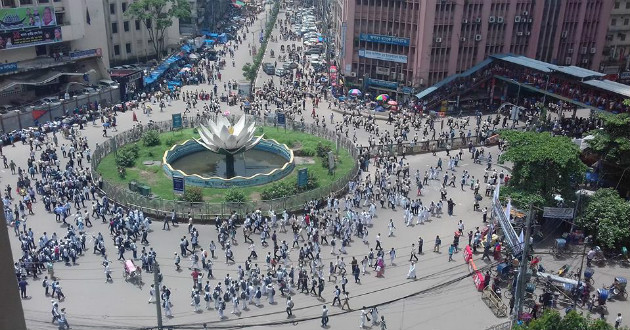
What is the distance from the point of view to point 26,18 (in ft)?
187

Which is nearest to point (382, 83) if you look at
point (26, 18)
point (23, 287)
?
point (26, 18)

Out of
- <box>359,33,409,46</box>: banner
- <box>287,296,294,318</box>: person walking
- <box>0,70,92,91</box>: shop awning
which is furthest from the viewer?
<box>359,33,409,46</box>: banner

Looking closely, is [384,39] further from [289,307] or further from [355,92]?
[289,307]

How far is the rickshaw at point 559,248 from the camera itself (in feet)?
106

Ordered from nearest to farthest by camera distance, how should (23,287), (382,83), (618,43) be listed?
(23,287) < (382,83) < (618,43)

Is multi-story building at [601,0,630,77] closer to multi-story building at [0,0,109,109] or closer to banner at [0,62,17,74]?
multi-story building at [0,0,109,109]

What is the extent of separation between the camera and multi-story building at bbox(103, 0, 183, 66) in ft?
239

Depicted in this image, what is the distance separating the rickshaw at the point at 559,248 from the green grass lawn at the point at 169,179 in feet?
48.8

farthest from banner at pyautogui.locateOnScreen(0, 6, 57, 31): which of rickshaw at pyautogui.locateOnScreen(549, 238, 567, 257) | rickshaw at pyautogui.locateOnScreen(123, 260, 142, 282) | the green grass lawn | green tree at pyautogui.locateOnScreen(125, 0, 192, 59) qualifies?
rickshaw at pyautogui.locateOnScreen(549, 238, 567, 257)

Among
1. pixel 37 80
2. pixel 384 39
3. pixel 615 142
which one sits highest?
pixel 384 39

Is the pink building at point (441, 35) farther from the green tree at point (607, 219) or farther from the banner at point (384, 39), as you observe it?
the green tree at point (607, 219)

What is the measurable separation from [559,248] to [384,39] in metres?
36.2

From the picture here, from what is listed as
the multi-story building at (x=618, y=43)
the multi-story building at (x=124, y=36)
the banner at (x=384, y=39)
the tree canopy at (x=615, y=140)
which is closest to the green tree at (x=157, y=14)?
the multi-story building at (x=124, y=36)

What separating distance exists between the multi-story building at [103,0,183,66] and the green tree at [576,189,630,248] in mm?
59776
